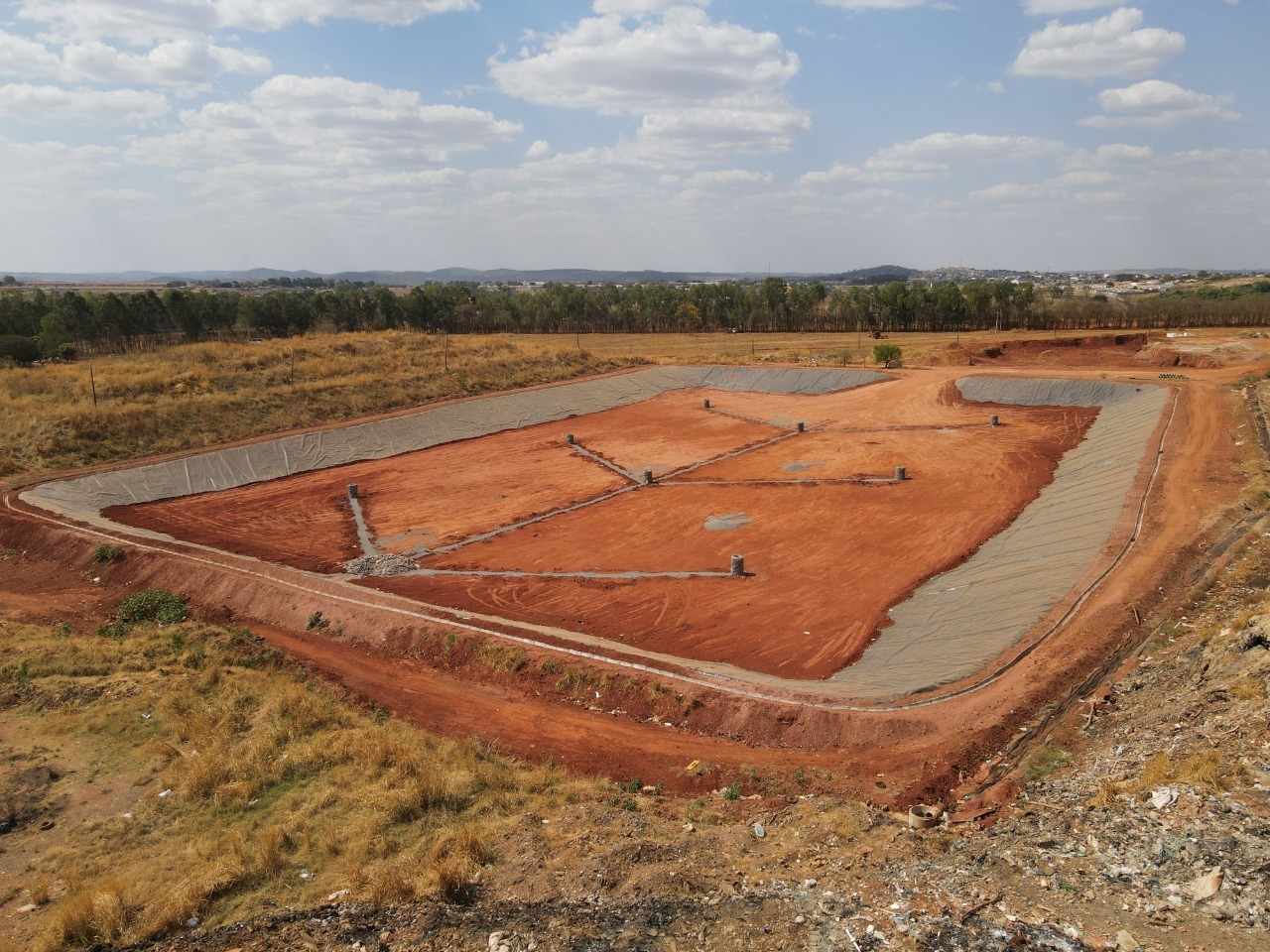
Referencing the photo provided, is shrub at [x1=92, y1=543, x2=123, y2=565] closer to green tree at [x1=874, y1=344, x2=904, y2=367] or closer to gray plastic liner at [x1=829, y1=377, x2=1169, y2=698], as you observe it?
gray plastic liner at [x1=829, y1=377, x2=1169, y2=698]

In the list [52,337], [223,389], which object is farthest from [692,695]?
[52,337]

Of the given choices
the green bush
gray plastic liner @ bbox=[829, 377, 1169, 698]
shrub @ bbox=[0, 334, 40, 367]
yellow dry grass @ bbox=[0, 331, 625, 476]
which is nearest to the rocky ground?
gray plastic liner @ bbox=[829, 377, 1169, 698]

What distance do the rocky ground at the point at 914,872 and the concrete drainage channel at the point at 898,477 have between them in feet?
12.5

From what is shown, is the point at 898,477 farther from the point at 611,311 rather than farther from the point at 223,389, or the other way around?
the point at 611,311

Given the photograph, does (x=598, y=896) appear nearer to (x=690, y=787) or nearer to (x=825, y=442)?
(x=690, y=787)

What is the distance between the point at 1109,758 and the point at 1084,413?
33.9 metres

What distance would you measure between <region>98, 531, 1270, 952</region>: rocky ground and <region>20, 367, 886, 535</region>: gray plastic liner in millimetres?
25310

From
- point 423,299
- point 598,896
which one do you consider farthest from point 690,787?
point 423,299

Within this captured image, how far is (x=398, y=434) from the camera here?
39.8m

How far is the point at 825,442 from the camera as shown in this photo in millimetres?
37906

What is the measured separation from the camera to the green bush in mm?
19391

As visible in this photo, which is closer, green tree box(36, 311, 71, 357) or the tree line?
green tree box(36, 311, 71, 357)

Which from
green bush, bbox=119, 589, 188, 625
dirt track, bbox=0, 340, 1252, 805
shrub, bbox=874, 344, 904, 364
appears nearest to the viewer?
dirt track, bbox=0, 340, 1252, 805

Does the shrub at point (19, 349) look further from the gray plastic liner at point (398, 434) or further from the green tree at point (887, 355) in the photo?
the green tree at point (887, 355)
